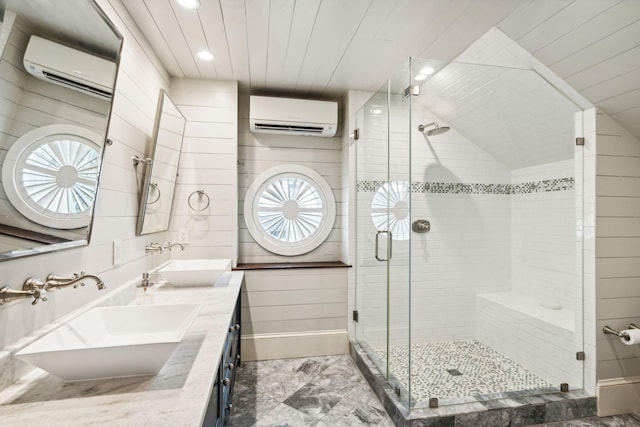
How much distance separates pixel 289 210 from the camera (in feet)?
10.0

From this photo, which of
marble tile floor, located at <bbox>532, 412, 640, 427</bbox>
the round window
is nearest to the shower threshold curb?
marble tile floor, located at <bbox>532, 412, 640, 427</bbox>

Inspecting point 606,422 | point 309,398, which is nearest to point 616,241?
point 606,422

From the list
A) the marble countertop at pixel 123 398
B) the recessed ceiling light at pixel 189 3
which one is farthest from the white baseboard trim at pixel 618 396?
the recessed ceiling light at pixel 189 3

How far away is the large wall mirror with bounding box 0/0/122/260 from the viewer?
0.86 metres

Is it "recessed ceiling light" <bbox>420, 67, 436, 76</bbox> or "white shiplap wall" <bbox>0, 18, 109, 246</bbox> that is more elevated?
"recessed ceiling light" <bbox>420, 67, 436, 76</bbox>

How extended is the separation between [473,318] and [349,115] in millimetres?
2129

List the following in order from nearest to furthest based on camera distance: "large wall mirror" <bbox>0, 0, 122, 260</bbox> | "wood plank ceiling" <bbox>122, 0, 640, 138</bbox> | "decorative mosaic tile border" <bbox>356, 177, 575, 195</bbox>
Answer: "large wall mirror" <bbox>0, 0, 122, 260</bbox>, "wood plank ceiling" <bbox>122, 0, 640, 138</bbox>, "decorative mosaic tile border" <bbox>356, 177, 575, 195</bbox>

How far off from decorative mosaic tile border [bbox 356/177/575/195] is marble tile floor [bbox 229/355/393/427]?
1533 mm

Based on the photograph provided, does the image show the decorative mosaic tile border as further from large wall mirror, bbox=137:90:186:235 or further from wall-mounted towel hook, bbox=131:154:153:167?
wall-mounted towel hook, bbox=131:154:153:167

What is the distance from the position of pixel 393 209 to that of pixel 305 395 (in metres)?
1.48

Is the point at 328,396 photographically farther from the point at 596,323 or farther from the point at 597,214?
the point at 597,214

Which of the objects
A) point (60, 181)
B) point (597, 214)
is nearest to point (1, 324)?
point (60, 181)

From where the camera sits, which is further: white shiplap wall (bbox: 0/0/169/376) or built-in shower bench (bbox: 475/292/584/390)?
built-in shower bench (bbox: 475/292/584/390)

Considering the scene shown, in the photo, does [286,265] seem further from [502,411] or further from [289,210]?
[502,411]
